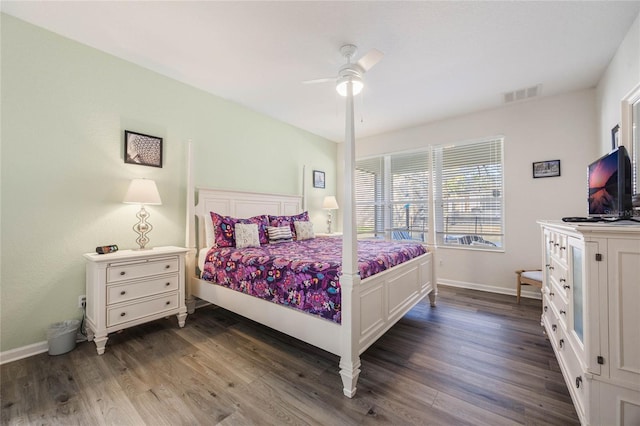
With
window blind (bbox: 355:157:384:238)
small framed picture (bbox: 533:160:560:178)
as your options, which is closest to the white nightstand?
window blind (bbox: 355:157:384:238)

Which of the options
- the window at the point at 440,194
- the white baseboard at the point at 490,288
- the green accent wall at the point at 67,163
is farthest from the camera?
the window at the point at 440,194

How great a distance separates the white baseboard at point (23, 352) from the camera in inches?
78.5

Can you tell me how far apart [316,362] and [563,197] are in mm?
3613

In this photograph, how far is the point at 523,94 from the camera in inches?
126

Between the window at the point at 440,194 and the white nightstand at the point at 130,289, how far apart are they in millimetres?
3048

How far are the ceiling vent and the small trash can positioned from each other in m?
5.18

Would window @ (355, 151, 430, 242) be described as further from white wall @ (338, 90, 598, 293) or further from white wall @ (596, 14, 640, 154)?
white wall @ (596, 14, 640, 154)

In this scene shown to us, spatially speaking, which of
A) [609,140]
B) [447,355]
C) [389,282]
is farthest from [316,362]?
[609,140]

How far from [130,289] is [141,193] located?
87cm

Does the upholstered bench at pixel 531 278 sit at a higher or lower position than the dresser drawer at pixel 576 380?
higher

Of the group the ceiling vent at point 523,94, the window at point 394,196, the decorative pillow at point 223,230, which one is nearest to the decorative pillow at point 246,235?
the decorative pillow at point 223,230

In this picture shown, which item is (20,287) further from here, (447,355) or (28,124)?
(447,355)

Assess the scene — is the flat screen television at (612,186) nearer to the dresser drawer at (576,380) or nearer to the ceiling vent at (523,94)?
the dresser drawer at (576,380)

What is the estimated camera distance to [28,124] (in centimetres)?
211
